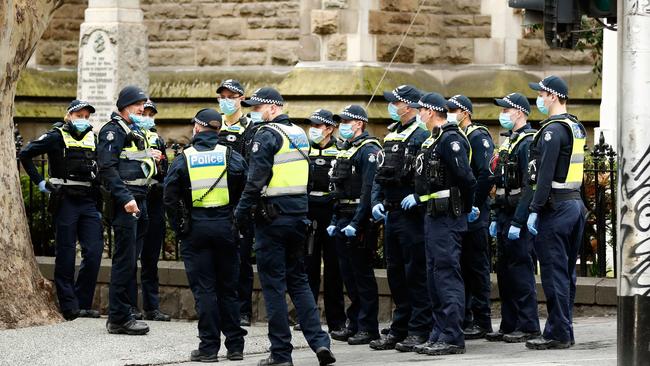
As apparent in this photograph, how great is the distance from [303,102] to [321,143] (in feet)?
23.9

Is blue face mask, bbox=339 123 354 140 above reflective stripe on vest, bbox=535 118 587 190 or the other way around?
above

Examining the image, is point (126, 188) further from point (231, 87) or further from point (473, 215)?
point (473, 215)

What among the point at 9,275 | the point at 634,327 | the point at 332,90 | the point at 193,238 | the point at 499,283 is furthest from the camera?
the point at 332,90

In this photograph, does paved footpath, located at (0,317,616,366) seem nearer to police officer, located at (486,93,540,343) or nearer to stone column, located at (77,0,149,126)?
police officer, located at (486,93,540,343)

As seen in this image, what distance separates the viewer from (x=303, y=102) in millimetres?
20984

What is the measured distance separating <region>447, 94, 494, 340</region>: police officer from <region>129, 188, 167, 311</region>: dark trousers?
114 inches

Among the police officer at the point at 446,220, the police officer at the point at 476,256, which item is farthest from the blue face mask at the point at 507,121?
the police officer at the point at 446,220

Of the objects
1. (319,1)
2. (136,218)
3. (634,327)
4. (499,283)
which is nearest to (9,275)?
(136,218)

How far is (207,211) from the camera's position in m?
11.9

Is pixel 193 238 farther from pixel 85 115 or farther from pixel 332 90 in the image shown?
pixel 332 90

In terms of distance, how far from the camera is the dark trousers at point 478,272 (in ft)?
43.1

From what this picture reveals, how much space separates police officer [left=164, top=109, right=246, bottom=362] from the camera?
466 inches

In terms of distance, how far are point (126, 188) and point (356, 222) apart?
1.94 m

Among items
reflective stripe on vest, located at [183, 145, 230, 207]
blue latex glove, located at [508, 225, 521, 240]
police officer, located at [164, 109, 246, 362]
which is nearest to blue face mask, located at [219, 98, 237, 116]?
police officer, located at [164, 109, 246, 362]
